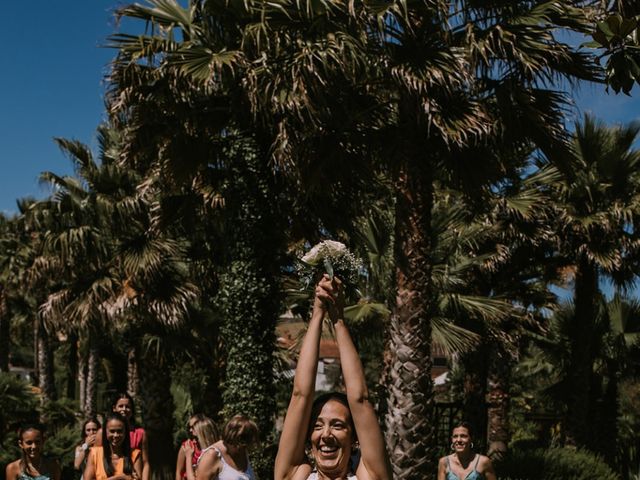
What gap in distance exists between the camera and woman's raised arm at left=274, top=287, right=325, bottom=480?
2838mm

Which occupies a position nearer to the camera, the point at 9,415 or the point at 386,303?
the point at 386,303

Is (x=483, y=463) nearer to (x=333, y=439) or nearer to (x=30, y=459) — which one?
(x=30, y=459)

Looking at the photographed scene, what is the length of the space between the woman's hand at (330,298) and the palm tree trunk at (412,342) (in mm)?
6775

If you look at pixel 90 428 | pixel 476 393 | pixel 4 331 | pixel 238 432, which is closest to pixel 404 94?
pixel 238 432

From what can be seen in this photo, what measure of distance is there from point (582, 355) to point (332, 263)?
14.5m

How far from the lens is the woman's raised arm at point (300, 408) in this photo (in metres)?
2.84

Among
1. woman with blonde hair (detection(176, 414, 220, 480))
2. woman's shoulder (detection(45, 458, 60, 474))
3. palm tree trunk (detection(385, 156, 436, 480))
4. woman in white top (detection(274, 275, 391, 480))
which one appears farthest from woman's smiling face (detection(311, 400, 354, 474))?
palm tree trunk (detection(385, 156, 436, 480))

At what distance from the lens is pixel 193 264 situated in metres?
16.7

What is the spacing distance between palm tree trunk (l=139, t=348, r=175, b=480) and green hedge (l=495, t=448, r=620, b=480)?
8446mm

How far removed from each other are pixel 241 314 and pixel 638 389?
79.5 ft

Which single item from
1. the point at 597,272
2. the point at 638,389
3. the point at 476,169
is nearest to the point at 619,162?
the point at 597,272

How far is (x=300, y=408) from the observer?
2.83 metres

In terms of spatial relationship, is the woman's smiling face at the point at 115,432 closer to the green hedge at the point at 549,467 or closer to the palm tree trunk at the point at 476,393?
the green hedge at the point at 549,467

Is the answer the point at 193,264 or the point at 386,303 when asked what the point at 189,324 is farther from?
the point at 386,303
